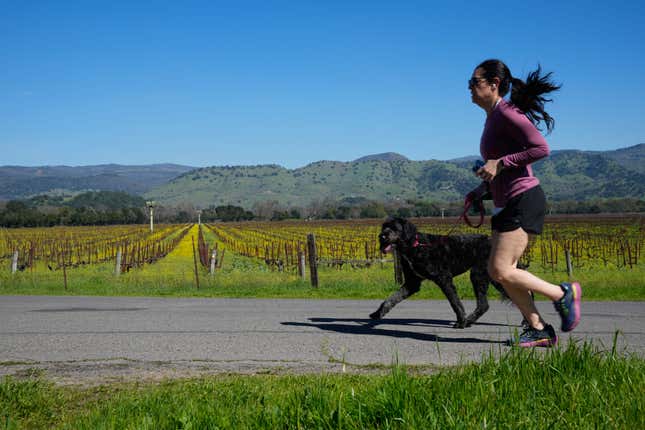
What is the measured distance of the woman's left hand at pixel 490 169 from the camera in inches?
191

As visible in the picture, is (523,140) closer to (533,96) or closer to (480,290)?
(533,96)

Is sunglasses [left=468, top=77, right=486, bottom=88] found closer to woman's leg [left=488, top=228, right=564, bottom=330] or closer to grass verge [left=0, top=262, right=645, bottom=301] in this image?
woman's leg [left=488, top=228, right=564, bottom=330]

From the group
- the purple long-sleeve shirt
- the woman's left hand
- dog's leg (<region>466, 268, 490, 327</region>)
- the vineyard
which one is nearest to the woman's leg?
the purple long-sleeve shirt

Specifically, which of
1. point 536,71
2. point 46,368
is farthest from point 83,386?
point 536,71

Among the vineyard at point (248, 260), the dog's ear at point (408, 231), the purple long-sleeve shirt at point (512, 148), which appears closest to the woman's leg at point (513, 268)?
the purple long-sleeve shirt at point (512, 148)

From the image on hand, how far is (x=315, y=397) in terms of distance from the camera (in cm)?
336

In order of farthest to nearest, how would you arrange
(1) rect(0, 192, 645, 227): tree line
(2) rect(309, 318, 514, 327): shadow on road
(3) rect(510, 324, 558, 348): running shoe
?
(1) rect(0, 192, 645, 227): tree line, (2) rect(309, 318, 514, 327): shadow on road, (3) rect(510, 324, 558, 348): running shoe

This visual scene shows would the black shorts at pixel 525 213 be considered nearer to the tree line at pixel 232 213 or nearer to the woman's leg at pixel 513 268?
the woman's leg at pixel 513 268

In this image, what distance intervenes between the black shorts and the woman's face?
2.86 ft

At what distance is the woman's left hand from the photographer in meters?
4.86

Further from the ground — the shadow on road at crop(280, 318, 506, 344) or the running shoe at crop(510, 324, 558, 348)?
the running shoe at crop(510, 324, 558, 348)

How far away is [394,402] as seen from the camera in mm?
3119

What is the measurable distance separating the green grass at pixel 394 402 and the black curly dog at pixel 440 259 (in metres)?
3.27

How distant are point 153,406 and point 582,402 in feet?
7.43
